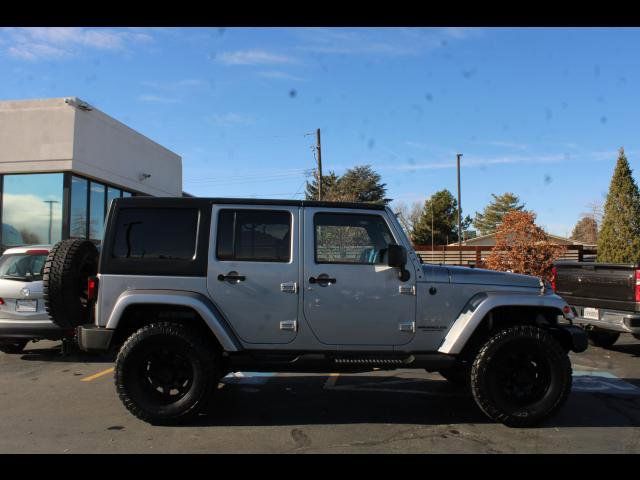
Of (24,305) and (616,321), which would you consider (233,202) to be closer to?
(24,305)

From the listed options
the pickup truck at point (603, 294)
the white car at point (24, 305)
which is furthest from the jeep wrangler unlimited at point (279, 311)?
the pickup truck at point (603, 294)

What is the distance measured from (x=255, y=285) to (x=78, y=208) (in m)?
11.4

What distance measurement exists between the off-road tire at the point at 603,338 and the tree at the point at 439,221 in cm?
4008

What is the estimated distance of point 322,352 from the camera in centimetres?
488

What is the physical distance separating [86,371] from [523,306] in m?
5.61

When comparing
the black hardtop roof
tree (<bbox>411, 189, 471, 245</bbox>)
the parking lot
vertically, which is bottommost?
the parking lot

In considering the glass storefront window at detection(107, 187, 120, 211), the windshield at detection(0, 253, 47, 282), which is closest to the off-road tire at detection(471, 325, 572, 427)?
the windshield at detection(0, 253, 47, 282)

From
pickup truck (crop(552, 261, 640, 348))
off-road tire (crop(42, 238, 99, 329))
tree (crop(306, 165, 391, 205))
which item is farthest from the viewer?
tree (crop(306, 165, 391, 205))

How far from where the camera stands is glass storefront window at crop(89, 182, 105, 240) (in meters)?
15.3

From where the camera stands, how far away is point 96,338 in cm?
485

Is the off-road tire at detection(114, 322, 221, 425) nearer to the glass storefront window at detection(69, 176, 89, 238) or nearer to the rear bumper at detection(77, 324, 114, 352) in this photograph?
the rear bumper at detection(77, 324, 114, 352)

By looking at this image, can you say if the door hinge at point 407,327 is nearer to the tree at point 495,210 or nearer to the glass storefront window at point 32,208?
the glass storefront window at point 32,208

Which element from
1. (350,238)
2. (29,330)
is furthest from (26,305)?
(350,238)
